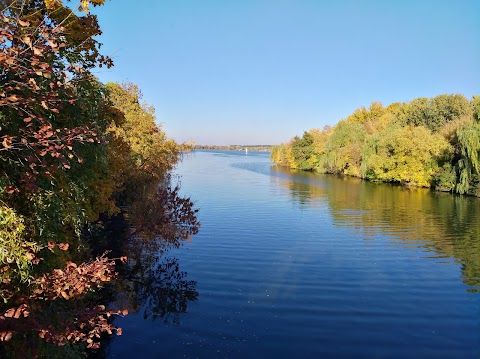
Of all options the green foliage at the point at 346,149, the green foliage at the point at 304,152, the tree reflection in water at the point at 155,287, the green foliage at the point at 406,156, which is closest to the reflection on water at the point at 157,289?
the tree reflection in water at the point at 155,287

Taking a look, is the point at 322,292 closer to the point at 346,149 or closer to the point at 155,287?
the point at 155,287

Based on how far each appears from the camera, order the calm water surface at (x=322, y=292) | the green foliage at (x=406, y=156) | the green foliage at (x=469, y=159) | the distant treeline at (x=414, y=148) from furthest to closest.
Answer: the green foliage at (x=406, y=156) < the distant treeline at (x=414, y=148) < the green foliage at (x=469, y=159) < the calm water surface at (x=322, y=292)

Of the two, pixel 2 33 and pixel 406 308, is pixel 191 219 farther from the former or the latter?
pixel 2 33

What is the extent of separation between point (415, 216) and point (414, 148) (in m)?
24.0

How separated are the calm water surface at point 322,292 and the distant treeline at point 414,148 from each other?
517 inches

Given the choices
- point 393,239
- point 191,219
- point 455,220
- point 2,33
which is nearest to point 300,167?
point 455,220

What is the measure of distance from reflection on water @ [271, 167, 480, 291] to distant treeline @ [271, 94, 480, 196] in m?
3.27

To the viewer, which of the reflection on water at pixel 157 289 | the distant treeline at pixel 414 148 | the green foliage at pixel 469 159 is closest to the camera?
the reflection on water at pixel 157 289

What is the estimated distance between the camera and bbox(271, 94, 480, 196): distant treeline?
1555 inches

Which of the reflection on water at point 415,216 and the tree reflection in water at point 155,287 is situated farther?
the reflection on water at point 415,216

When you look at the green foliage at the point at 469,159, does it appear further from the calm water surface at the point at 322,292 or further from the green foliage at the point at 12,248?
the green foliage at the point at 12,248

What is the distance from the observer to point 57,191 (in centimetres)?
606

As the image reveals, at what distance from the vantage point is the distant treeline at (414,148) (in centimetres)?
3950

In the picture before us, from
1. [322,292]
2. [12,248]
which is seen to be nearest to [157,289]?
[322,292]
